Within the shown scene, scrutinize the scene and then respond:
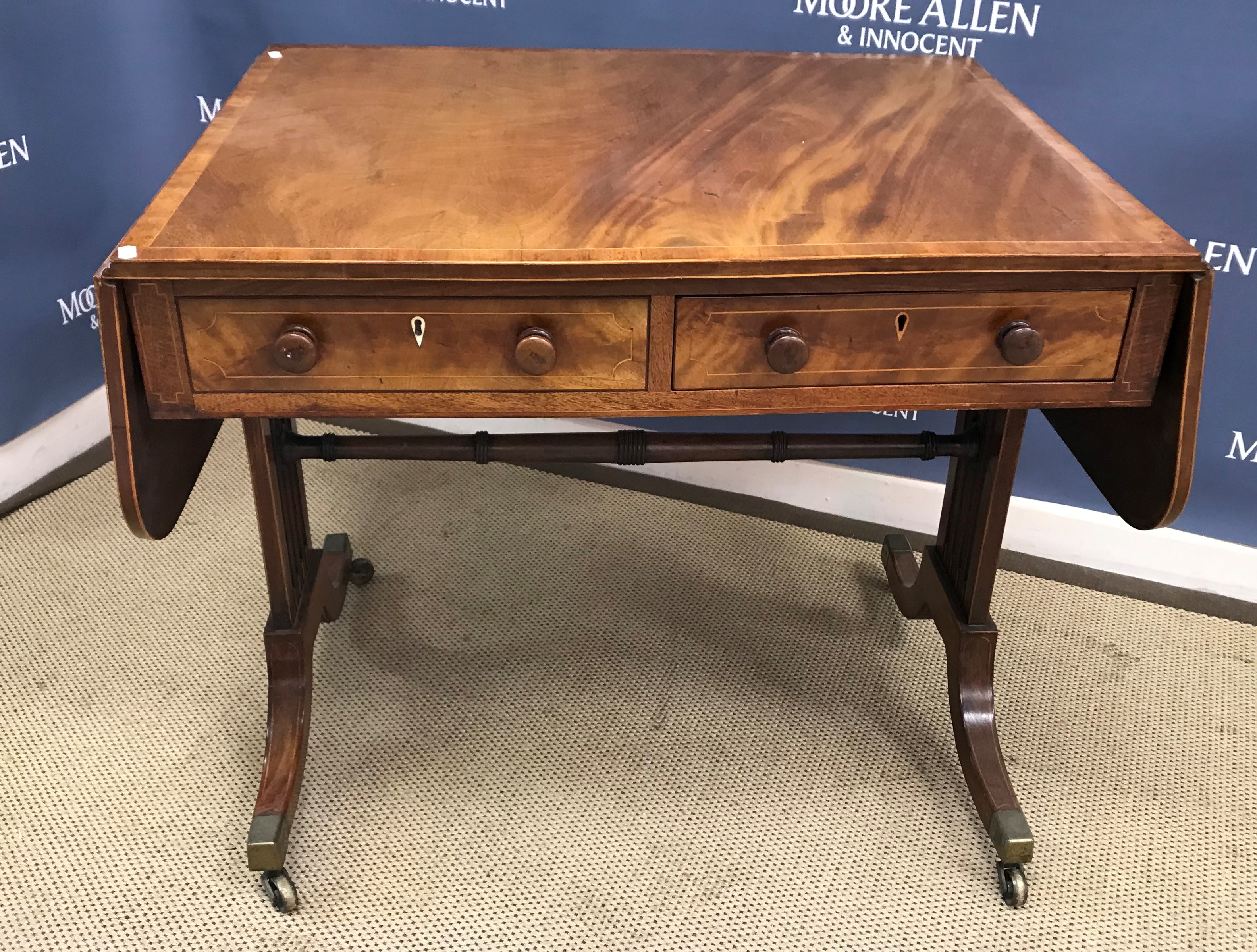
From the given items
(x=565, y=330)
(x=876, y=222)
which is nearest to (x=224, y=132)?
(x=565, y=330)

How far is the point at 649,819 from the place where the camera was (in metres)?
1.69

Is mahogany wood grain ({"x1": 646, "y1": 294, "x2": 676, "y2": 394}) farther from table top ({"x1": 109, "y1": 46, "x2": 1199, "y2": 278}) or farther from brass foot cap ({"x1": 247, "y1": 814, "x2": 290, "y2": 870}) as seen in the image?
brass foot cap ({"x1": 247, "y1": 814, "x2": 290, "y2": 870})

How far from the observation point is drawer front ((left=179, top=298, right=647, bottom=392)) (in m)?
1.16

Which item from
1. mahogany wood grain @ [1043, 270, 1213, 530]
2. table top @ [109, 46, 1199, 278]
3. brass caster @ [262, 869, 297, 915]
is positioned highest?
table top @ [109, 46, 1199, 278]

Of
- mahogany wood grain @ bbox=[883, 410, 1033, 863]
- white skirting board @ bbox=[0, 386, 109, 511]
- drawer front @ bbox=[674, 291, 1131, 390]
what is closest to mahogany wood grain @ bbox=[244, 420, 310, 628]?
drawer front @ bbox=[674, 291, 1131, 390]

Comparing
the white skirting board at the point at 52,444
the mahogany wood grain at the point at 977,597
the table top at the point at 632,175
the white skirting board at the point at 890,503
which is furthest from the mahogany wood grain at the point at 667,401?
the white skirting board at the point at 52,444

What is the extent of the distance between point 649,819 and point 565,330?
861mm

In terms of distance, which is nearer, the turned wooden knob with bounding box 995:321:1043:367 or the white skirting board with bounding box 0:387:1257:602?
the turned wooden knob with bounding box 995:321:1043:367

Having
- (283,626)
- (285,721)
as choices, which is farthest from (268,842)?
(283,626)

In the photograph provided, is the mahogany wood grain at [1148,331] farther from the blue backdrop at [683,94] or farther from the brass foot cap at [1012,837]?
the blue backdrop at [683,94]

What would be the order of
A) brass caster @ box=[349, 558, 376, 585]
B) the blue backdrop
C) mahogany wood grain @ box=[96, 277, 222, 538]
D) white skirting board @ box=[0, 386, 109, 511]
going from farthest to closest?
white skirting board @ box=[0, 386, 109, 511] → brass caster @ box=[349, 558, 376, 585] → the blue backdrop → mahogany wood grain @ box=[96, 277, 222, 538]

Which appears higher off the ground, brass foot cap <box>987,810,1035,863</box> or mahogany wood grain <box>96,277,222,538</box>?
mahogany wood grain <box>96,277,222,538</box>

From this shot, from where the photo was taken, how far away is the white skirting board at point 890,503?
220 cm

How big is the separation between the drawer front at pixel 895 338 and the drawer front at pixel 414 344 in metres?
0.08
